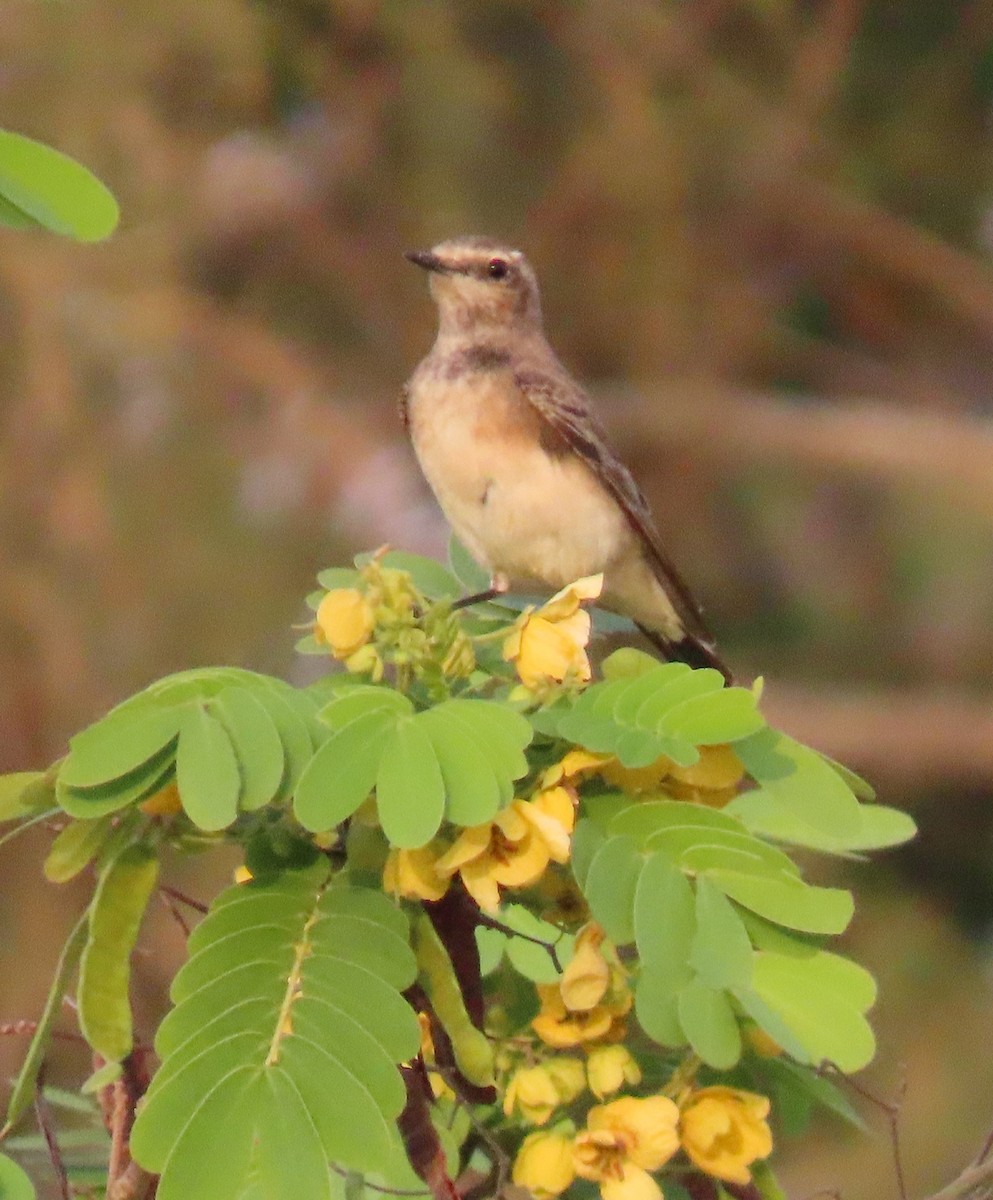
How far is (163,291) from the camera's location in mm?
5320

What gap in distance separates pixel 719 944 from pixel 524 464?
1.75 metres

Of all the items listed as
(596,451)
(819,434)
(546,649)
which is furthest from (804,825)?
(819,434)

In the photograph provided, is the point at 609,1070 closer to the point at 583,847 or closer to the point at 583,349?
the point at 583,847

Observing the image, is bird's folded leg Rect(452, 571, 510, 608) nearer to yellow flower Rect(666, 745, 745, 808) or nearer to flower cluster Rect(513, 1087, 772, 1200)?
yellow flower Rect(666, 745, 745, 808)

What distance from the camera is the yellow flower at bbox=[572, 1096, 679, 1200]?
1358 mm

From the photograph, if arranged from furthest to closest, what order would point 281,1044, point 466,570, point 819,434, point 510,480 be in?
point 819,434 < point 510,480 < point 466,570 < point 281,1044

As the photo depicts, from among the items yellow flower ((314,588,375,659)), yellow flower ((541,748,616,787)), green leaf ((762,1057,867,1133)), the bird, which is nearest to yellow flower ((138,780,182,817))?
yellow flower ((314,588,375,659))

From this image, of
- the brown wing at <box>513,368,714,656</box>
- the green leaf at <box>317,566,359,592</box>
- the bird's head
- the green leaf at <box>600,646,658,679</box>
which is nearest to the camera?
the green leaf at <box>600,646,658,679</box>

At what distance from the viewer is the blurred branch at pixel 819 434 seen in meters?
6.12

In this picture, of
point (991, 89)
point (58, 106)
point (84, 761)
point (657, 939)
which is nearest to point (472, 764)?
point (657, 939)

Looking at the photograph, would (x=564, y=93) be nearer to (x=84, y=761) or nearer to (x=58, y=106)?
(x=58, y=106)

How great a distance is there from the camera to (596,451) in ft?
10.1

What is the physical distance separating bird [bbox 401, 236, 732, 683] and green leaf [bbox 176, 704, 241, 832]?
143 centimetres

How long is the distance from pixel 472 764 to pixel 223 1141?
36 cm
